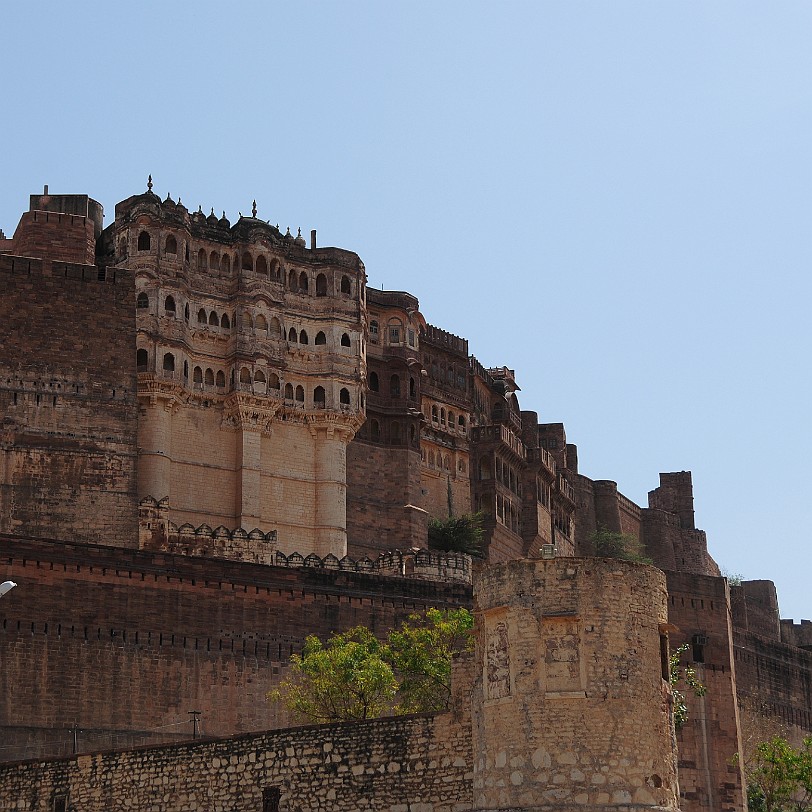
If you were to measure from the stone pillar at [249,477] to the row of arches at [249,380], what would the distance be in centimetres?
162

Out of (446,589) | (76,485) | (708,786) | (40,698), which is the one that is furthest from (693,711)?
(76,485)

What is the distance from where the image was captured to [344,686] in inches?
1422

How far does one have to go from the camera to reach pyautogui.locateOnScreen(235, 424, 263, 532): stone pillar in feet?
185

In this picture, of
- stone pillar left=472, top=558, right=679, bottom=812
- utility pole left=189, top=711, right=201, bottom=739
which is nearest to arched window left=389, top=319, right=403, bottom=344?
utility pole left=189, top=711, right=201, bottom=739

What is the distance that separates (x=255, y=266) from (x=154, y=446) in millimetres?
8236

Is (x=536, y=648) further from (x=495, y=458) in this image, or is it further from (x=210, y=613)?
(x=495, y=458)

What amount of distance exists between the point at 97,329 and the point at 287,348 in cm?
849

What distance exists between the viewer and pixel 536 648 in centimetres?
2189

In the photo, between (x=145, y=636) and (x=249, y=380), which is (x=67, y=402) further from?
(x=145, y=636)

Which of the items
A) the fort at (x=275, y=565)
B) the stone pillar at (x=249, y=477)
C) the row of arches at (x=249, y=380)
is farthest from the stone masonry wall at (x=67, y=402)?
the stone pillar at (x=249, y=477)

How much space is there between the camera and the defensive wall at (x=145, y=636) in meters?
40.9

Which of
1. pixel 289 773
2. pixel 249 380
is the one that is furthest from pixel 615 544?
pixel 289 773

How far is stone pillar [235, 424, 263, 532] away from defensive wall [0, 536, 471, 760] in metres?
10.3

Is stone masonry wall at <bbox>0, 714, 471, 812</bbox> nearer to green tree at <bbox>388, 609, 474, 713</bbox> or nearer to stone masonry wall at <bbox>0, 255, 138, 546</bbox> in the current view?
green tree at <bbox>388, 609, 474, 713</bbox>
